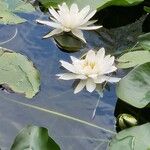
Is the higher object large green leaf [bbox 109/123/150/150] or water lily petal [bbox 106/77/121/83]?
large green leaf [bbox 109/123/150/150]

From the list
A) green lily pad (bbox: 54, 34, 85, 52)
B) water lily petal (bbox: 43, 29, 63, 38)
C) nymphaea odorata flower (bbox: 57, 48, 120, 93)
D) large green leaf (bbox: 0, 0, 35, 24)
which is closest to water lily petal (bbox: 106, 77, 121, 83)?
nymphaea odorata flower (bbox: 57, 48, 120, 93)

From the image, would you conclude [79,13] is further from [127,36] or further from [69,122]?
[69,122]

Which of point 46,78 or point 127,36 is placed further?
point 127,36

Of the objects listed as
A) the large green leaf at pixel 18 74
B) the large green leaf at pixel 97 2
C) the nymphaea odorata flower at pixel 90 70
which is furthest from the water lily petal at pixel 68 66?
the large green leaf at pixel 97 2

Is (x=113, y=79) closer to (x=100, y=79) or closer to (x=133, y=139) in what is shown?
(x=100, y=79)

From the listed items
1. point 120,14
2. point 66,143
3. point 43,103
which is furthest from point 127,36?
point 66,143

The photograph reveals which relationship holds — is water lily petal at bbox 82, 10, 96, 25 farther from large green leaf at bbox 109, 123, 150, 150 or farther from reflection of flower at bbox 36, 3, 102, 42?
large green leaf at bbox 109, 123, 150, 150
